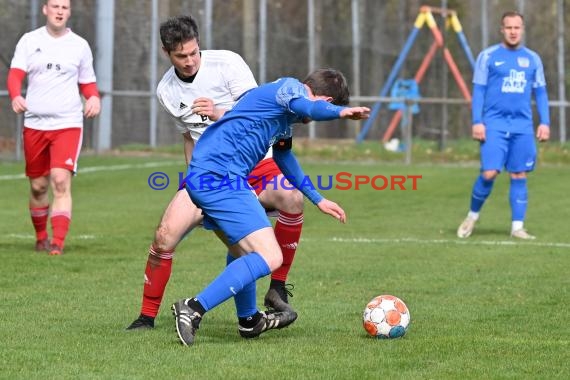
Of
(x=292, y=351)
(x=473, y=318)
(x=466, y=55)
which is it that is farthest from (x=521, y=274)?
(x=466, y=55)

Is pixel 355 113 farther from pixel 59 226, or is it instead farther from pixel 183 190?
pixel 59 226

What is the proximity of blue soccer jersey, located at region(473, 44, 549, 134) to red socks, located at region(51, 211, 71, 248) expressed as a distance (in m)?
4.15

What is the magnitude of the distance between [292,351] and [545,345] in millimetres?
1305

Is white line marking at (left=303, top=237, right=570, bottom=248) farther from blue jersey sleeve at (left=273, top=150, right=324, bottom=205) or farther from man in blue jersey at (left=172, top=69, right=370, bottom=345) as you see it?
man in blue jersey at (left=172, top=69, right=370, bottom=345)

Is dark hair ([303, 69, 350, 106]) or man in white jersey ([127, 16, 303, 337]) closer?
dark hair ([303, 69, 350, 106])

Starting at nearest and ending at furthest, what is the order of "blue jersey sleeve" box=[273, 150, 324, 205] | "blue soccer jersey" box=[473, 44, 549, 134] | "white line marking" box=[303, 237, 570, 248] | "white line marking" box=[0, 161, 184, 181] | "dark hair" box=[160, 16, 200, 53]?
"dark hair" box=[160, 16, 200, 53], "blue jersey sleeve" box=[273, 150, 324, 205], "white line marking" box=[303, 237, 570, 248], "blue soccer jersey" box=[473, 44, 549, 134], "white line marking" box=[0, 161, 184, 181]

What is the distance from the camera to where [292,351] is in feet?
21.0

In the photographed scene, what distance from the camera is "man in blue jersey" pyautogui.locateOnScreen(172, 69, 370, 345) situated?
6.51 meters

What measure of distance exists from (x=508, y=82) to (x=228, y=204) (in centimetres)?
649

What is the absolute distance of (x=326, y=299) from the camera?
8453mm

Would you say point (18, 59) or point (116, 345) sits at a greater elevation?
point (18, 59)

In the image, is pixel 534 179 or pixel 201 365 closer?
pixel 201 365

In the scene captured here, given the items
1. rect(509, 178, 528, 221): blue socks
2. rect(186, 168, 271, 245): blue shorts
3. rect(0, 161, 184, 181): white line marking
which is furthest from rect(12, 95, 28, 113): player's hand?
rect(0, 161, 184, 181): white line marking

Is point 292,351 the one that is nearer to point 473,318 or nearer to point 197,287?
point 473,318
